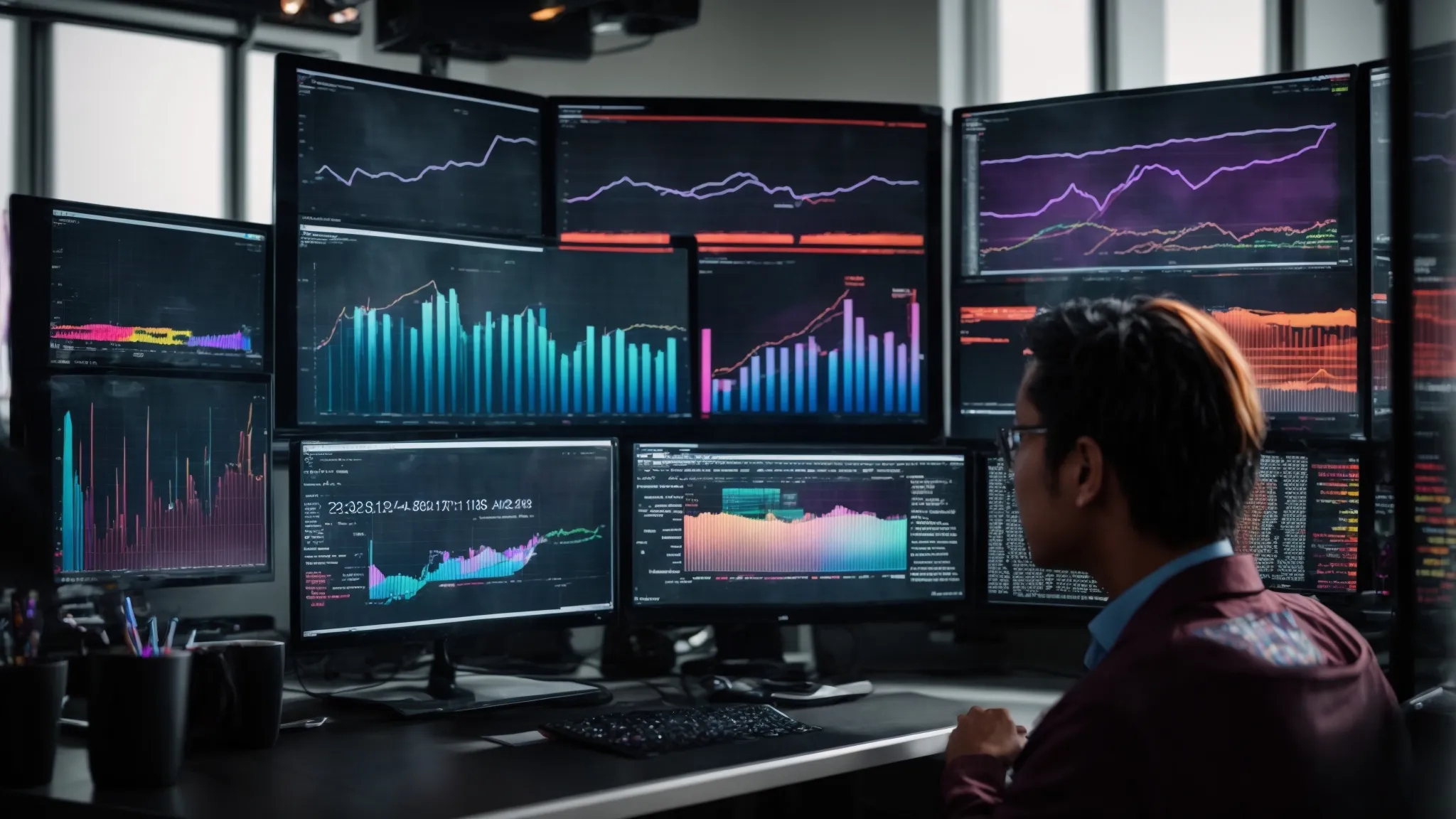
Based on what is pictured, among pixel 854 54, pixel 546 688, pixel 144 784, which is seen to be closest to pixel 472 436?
pixel 546 688

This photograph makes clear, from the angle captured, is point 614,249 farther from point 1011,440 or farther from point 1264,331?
point 1264,331

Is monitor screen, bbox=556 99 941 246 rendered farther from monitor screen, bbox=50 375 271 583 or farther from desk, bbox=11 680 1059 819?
desk, bbox=11 680 1059 819

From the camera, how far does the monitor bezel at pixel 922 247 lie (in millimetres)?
2113

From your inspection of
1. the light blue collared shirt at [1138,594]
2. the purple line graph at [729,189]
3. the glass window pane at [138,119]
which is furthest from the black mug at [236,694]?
the glass window pane at [138,119]

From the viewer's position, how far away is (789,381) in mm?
2150

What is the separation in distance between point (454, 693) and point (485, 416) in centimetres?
40

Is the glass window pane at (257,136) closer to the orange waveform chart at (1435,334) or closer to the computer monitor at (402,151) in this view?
the computer monitor at (402,151)

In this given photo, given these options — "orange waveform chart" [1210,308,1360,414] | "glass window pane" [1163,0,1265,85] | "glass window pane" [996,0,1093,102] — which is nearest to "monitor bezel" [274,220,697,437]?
"orange waveform chart" [1210,308,1360,414]

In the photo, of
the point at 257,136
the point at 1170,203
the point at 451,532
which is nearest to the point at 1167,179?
the point at 1170,203

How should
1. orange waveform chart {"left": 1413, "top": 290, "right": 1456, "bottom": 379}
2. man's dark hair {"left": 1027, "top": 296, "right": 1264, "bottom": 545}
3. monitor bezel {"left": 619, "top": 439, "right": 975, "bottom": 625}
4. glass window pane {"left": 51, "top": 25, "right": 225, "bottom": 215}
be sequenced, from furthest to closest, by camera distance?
glass window pane {"left": 51, "top": 25, "right": 225, "bottom": 215}, monitor bezel {"left": 619, "top": 439, "right": 975, "bottom": 625}, man's dark hair {"left": 1027, "top": 296, "right": 1264, "bottom": 545}, orange waveform chart {"left": 1413, "top": 290, "right": 1456, "bottom": 379}

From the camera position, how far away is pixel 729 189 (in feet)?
7.02

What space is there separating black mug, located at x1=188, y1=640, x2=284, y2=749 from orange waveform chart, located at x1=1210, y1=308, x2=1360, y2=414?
1.41m

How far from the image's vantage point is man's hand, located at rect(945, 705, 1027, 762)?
4.93 feet

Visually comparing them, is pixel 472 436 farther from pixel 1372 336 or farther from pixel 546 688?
pixel 1372 336
